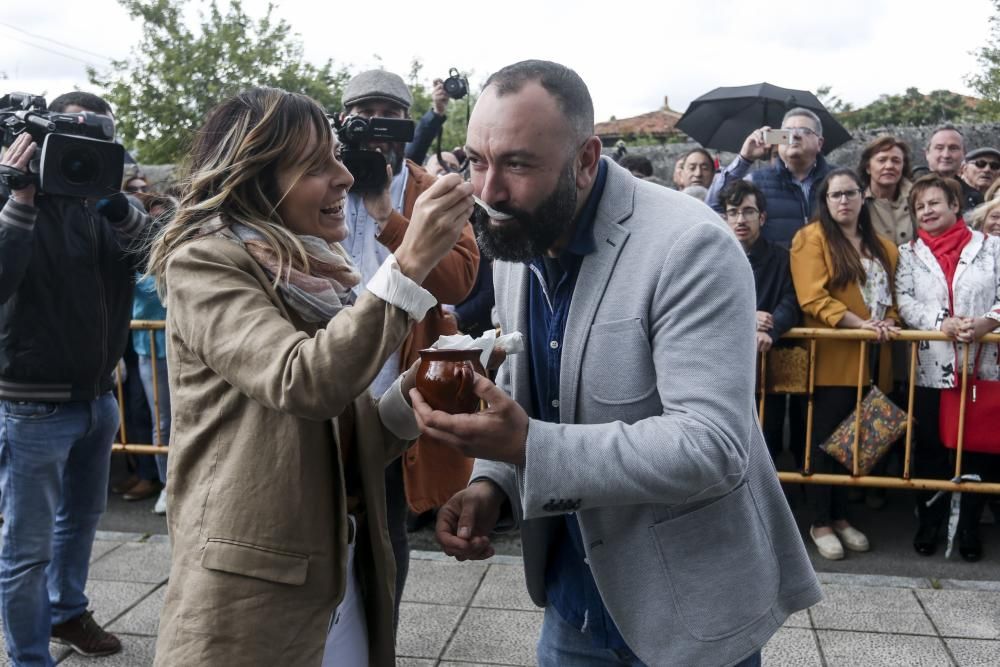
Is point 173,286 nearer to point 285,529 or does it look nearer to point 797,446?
point 285,529

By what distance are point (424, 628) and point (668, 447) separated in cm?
274

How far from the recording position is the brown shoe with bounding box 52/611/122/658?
3760 millimetres

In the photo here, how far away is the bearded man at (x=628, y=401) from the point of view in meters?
1.61

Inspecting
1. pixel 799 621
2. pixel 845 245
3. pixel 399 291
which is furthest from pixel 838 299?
pixel 399 291

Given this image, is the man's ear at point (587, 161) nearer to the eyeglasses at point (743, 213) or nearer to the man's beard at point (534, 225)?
the man's beard at point (534, 225)

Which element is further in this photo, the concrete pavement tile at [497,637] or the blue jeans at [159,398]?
the blue jeans at [159,398]

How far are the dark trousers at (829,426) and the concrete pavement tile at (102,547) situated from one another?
395 centimetres

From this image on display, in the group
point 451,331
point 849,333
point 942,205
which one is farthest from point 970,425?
point 451,331

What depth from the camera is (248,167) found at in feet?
6.57

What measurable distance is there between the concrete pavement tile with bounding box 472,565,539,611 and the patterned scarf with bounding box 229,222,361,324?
2.50 meters

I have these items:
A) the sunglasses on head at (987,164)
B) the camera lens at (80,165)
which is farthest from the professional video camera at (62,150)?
the sunglasses on head at (987,164)

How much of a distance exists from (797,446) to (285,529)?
424 cm

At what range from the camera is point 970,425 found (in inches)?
189

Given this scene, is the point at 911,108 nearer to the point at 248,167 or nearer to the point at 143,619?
the point at 143,619
